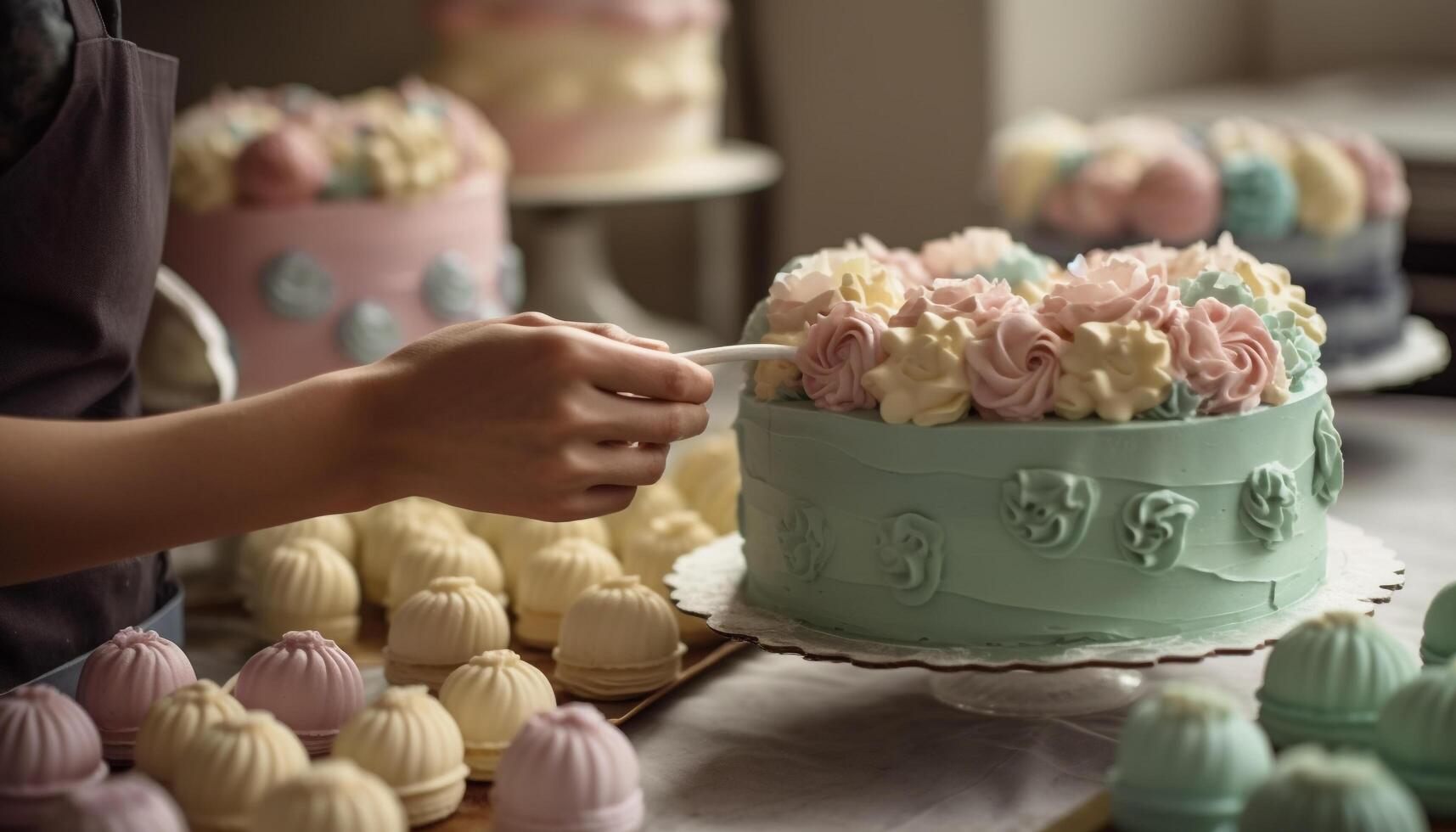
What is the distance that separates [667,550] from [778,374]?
0.34 metres

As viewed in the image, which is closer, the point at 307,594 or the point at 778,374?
the point at 778,374

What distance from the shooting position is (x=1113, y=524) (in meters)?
1.22

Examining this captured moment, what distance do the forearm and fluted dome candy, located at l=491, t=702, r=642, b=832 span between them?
22 centimetres

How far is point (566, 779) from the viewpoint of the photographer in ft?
3.46

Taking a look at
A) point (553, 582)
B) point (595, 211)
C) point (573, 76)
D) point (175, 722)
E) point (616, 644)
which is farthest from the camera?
point (595, 211)

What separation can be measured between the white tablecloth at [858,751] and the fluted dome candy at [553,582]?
0.54 feet

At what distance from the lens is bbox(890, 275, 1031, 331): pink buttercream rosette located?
125 centimetres

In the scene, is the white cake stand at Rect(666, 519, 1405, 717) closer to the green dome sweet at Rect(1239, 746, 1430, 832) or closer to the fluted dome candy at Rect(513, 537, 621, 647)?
the fluted dome candy at Rect(513, 537, 621, 647)

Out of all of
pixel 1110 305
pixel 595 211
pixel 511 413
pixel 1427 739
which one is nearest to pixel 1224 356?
pixel 1110 305

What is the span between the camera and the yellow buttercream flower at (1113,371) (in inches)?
47.1

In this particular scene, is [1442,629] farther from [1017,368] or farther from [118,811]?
[118,811]

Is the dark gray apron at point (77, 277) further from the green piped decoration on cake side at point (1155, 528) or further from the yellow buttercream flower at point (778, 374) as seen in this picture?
the green piped decoration on cake side at point (1155, 528)

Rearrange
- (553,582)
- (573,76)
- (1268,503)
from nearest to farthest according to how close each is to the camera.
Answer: (1268,503) → (553,582) → (573,76)

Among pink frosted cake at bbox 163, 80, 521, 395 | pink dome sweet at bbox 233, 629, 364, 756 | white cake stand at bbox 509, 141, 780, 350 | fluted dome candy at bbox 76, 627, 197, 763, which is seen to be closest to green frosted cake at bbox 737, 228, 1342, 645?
pink dome sweet at bbox 233, 629, 364, 756
